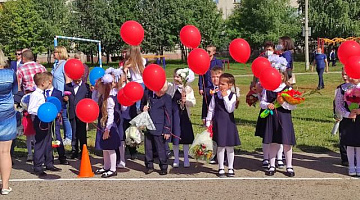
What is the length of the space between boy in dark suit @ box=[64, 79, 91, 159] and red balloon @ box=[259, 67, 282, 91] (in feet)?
11.3

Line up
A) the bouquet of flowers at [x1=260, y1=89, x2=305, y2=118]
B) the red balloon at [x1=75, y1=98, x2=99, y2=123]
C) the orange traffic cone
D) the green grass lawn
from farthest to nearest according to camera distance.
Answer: the green grass lawn < the orange traffic cone < the bouquet of flowers at [x1=260, y1=89, x2=305, y2=118] < the red balloon at [x1=75, y1=98, x2=99, y2=123]

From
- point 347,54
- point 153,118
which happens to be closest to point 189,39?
point 153,118

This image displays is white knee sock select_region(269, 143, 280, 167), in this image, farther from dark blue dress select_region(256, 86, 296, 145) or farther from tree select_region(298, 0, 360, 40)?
tree select_region(298, 0, 360, 40)

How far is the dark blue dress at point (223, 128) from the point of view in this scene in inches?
257

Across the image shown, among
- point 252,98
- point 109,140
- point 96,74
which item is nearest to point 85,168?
point 109,140

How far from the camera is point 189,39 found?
6566 millimetres

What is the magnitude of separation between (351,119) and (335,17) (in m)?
44.6

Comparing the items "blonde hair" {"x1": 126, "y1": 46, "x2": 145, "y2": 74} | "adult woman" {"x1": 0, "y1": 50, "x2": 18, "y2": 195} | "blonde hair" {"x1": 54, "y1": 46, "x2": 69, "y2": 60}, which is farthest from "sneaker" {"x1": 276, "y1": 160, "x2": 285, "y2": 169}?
"blonde hair" {"x1": 54, "y1": 46, "x2": 69, "y2": 60}

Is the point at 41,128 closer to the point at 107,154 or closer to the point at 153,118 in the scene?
the point at 107,154

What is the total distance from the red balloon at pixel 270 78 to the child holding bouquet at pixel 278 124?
39cm

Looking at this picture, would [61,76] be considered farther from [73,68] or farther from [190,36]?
[190,36]

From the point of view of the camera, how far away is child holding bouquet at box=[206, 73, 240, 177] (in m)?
6.46

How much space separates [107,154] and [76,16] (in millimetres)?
46093

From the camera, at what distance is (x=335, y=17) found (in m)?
47.9
